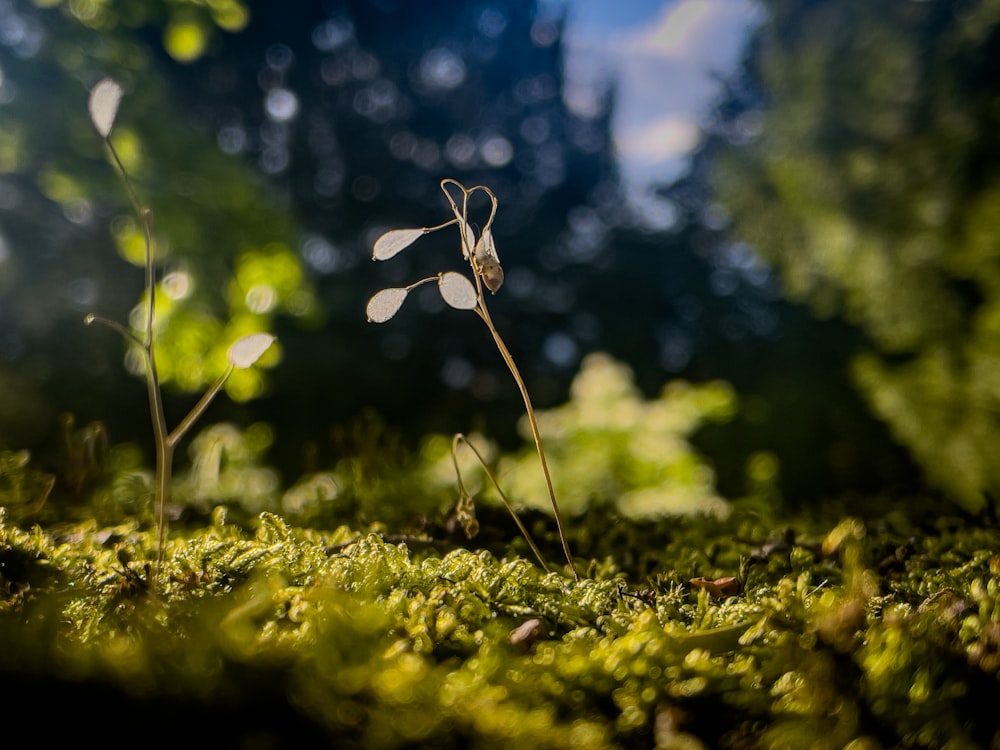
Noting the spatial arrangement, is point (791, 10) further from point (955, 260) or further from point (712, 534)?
point (712, 534)

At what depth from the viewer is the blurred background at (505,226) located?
366 centimetres

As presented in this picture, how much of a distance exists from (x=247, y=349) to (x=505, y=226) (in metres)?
7.85

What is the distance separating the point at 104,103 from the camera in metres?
0.55

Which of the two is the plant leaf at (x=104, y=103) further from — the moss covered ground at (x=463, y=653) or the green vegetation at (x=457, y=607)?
the moss covered ground at (x=463, y=653)

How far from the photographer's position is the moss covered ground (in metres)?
0.36

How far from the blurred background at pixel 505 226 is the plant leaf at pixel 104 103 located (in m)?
0.19

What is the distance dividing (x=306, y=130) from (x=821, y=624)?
26.3 feet

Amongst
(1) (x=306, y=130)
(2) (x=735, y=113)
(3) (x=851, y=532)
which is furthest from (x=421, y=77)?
(3) (x=851, y=532)

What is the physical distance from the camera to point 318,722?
0.35 metres

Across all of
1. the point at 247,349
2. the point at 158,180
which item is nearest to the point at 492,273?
the point at 247,349

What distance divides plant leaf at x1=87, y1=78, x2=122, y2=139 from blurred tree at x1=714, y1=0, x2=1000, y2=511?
3882 mm

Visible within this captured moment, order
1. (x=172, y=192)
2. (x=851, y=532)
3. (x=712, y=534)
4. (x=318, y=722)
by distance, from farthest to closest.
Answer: (x=172, y=192)
(x=712, y=534)
(x=851, y=532)
(x=318, y=722)

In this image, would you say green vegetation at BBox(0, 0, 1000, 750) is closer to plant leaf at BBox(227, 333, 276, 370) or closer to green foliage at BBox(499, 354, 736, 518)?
plant leaf at BBox(227, 333, 276, 370)

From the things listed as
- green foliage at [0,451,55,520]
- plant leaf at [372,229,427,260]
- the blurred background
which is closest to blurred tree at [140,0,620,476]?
the blurred background
